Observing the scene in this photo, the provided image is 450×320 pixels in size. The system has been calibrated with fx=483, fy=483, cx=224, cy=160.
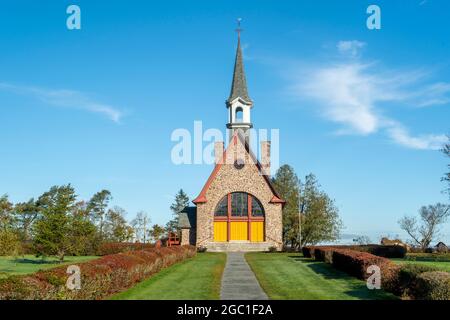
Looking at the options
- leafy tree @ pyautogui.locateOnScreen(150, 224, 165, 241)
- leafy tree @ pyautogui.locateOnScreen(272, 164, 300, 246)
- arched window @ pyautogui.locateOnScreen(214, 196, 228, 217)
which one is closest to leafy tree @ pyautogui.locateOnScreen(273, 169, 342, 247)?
leafy tree @ pyautogui.locateOnScreen(272, 164, 300, 246)

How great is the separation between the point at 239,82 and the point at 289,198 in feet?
58.0

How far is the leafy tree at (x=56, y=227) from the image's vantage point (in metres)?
35.7

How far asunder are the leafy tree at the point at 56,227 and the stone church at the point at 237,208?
15810 millimetres

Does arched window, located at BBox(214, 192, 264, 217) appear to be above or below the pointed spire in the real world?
below

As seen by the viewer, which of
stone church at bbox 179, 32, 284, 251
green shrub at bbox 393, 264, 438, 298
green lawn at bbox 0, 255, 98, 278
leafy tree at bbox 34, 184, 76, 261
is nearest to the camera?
green shrub at bbox 393, 264, 438, 298

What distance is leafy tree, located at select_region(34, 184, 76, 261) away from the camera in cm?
3569

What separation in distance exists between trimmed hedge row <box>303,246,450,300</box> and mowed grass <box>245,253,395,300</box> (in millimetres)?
453

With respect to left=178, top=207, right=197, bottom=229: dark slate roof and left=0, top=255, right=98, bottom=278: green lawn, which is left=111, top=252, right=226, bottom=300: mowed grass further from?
left=178, top=207, right=197, bottom=229: dark slate roof

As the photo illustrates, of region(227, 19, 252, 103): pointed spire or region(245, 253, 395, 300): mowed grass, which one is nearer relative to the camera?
region(245, 253, 395, 300): mowed grass

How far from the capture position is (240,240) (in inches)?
1941

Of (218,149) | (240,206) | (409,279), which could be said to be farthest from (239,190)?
(409,279)

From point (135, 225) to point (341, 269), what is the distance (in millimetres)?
64649
